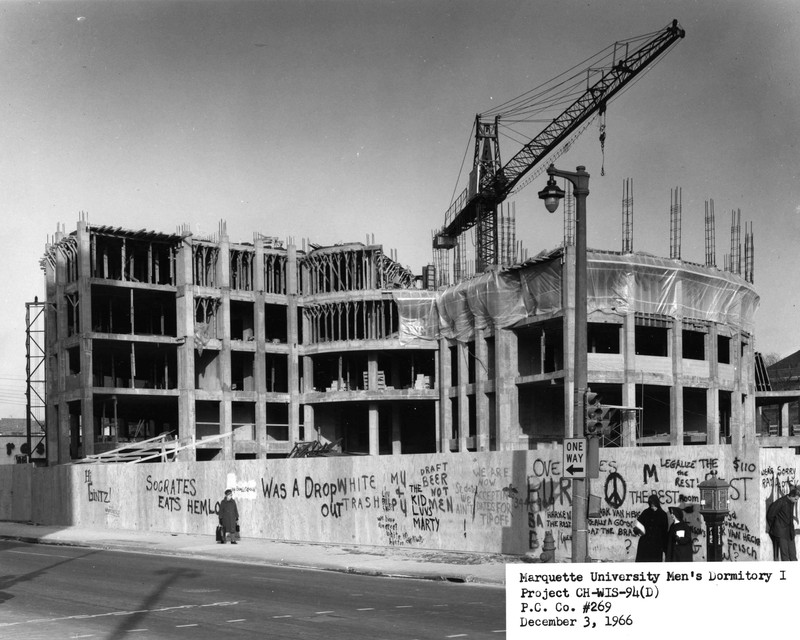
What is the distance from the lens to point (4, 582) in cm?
1984

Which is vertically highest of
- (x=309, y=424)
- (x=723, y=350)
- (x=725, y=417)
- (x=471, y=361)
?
(x=723, y=350)

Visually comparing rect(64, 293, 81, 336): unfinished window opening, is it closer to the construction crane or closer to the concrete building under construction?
the concrete building under construction

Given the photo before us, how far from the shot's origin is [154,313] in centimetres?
7181

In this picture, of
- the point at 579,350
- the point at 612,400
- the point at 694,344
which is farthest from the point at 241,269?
the point at 579,350

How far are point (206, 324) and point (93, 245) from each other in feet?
29.8

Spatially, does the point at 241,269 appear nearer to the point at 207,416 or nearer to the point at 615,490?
the point at 207,416

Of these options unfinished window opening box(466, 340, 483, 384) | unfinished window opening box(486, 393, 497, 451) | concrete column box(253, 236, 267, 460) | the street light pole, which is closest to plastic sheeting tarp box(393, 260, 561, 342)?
unfinished window opening box(466, 340, 483, 384)

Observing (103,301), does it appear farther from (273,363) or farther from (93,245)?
(273,363)

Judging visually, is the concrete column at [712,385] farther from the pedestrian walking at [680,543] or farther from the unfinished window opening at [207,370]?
the pedestrian walking at [680,543]

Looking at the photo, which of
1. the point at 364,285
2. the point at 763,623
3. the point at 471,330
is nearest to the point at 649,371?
the point at 471,330

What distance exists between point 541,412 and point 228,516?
1290 inches

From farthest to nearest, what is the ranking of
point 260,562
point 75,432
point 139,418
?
1. point 139,418
2. point 75,432
3. point 260,562

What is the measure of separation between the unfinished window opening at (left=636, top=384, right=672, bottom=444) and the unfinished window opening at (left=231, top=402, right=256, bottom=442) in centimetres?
2655

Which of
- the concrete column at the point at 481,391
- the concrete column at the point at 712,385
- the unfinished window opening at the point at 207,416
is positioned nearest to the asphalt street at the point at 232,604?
the concrete column at the point at 481,391
